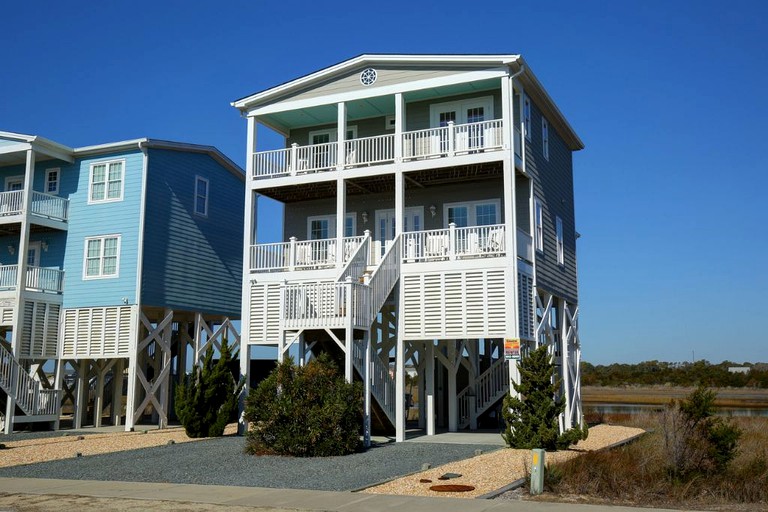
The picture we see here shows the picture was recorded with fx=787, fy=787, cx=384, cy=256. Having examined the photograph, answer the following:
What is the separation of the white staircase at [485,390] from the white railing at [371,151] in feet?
25.4

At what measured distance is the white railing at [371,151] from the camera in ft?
80.0

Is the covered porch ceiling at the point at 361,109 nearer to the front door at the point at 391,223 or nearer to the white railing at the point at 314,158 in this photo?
the white railing at the point at 314,158

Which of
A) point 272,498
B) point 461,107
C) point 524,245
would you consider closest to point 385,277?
point 524,245

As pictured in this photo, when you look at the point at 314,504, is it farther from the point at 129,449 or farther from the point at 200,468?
the point at 129,449

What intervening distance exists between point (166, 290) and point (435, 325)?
11856mm

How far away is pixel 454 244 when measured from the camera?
74.0ft

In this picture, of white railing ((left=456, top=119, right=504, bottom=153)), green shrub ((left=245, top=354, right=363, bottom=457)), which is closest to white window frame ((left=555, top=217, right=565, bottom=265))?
white railing ((left=456, top=119, right=504, bottom=153))

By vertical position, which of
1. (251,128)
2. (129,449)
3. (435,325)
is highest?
(251,128)

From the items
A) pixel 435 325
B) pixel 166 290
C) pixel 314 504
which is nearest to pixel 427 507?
pixel 314 504

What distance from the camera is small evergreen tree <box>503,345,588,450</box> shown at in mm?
18531

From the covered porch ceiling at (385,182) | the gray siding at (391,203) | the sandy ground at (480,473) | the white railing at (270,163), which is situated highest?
the white railing at (270,163)

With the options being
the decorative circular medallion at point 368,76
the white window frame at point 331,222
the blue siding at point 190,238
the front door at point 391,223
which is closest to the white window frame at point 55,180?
the blue siding at point 190,238

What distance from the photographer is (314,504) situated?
1165cm

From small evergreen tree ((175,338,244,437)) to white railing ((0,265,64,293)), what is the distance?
860 centimetres
